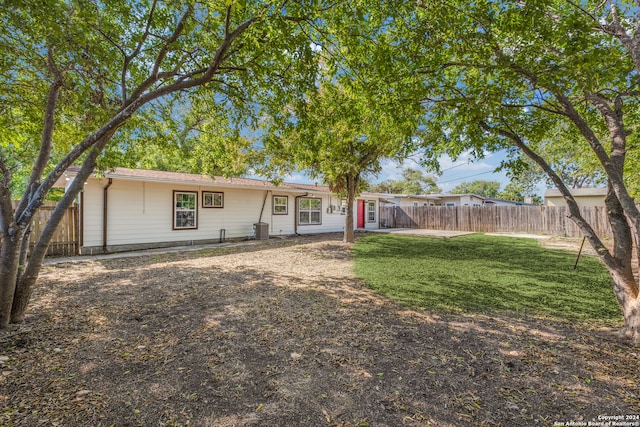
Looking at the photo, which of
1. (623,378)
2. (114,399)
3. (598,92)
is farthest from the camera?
(598,92)

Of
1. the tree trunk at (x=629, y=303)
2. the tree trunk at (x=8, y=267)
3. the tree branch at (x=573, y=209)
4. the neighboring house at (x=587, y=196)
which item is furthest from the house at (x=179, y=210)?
the neighboring house at (x=587, y=196)

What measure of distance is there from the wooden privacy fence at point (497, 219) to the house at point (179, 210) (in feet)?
28.8

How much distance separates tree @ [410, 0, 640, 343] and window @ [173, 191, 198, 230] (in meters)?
9.39

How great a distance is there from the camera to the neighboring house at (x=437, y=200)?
84.0ft

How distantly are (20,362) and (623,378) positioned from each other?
5599 millimetres

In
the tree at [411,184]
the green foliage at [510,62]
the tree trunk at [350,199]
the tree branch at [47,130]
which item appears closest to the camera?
the green foliage at [510,62]

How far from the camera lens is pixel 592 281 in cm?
624

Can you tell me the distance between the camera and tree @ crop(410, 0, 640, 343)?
9.83 ft

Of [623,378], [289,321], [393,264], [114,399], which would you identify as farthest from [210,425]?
[393,264]

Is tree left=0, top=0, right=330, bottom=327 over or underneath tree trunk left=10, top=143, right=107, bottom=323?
over

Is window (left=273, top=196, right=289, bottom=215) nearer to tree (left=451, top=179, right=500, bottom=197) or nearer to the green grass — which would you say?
the green grass

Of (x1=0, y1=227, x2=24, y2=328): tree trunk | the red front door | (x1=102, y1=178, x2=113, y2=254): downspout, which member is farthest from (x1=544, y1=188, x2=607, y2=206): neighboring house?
(x1=0, y1=227, x2=24, y2=328): tree trunk

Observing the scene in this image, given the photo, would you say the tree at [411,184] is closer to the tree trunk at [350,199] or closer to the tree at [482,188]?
the tree at [482,188]

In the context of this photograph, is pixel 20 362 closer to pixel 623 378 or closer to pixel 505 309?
pixel 623 378
